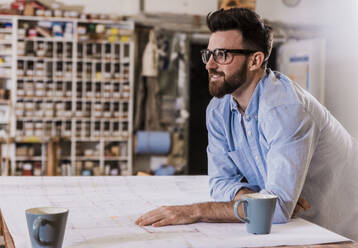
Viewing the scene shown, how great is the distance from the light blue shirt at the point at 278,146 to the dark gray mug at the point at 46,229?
1.93 feet

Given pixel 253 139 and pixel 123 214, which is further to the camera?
pixel 253 139

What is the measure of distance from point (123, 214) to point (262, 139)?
0.51m

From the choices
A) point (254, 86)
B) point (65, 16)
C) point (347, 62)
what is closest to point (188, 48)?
point (65, 16)

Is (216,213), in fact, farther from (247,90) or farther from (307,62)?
(307,62)

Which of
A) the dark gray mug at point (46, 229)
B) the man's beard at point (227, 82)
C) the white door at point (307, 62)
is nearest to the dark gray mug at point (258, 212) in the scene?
the dark gray mug at point (46, 229)

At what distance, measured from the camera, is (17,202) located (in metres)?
1.46

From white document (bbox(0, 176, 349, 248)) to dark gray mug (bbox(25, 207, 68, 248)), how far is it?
2.4 inches

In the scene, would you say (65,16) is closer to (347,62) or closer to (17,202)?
(347,62)

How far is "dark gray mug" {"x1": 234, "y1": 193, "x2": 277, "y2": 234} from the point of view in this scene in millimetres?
1146

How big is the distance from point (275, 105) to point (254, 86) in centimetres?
21

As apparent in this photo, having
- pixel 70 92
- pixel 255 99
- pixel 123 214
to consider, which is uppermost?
pixel 255 99

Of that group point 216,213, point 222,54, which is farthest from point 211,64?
point 216,213

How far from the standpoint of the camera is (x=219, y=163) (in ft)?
5.65

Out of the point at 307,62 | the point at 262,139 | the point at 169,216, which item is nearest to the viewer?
the point at 169,216
